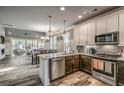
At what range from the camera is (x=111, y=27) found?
143 inches

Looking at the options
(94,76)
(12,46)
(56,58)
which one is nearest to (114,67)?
(94,76)

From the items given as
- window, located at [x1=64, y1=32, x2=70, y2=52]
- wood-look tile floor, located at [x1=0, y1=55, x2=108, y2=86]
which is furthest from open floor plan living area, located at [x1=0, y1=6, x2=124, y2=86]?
window, located at [x1=64, y1=32, x2=70, y2=52]

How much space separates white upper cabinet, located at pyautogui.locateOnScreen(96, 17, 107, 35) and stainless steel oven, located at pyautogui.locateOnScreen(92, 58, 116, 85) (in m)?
1.17

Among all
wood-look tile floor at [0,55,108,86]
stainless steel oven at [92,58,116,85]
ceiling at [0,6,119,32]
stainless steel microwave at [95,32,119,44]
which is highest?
ceiling at [0,6,119,32]

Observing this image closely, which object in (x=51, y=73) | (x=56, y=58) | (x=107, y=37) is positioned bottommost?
(x=51, y=73)

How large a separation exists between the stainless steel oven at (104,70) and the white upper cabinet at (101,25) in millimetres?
1168

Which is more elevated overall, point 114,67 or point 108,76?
point 114,67

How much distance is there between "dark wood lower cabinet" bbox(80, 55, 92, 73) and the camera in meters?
4.19

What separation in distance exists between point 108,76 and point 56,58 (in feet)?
5.75

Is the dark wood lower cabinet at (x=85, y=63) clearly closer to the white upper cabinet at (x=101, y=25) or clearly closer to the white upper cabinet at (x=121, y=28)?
the white upper cabinet at (x=101, y=25)

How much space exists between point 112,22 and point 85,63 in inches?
75.9

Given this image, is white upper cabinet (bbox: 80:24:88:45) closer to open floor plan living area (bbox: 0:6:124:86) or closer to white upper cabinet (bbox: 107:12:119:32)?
open floor plan living area (bbox: 0:6:124:86)

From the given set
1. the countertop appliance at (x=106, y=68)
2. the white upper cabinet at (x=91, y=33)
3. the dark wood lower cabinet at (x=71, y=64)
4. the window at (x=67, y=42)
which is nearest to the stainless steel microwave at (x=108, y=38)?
the white upper cabinet at (x=91, y=33)
